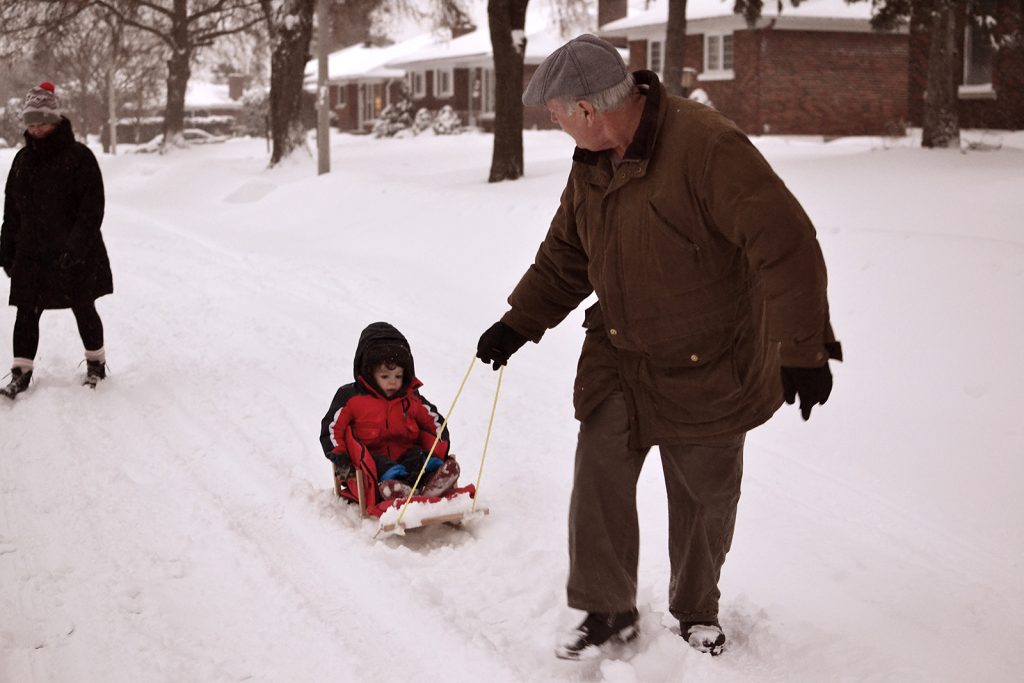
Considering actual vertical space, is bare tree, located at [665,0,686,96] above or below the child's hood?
above

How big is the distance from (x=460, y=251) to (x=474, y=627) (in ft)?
28.1

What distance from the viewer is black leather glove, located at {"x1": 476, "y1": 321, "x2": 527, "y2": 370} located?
3949 mm

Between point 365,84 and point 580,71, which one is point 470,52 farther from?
point 580,71

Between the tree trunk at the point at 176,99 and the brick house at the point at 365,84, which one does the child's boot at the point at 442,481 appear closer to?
the tree trunk at the point at 176,99

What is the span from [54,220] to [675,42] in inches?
470

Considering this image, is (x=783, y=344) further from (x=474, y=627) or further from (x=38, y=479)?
(x=38, y=479)

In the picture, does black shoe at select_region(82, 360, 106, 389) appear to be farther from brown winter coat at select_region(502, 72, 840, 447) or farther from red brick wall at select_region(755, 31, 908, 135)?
red brick wall at select_region(755, 31, 908, 135)

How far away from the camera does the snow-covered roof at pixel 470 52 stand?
3978 centimetres

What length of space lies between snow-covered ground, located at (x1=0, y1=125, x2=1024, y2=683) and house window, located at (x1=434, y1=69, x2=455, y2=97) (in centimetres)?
3510

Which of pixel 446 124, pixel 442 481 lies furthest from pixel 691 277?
pixel 446 124

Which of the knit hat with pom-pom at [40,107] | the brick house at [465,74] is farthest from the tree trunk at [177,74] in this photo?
the knit hat with pom-pom at [40,107]

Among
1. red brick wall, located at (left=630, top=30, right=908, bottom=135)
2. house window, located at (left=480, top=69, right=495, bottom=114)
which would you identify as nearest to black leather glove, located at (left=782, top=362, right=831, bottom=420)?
red brick wall, located at (left=630, top=30, right=908, bottom=135)

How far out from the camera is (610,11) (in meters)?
38.0

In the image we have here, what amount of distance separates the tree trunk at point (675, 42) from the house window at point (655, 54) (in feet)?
41.7
